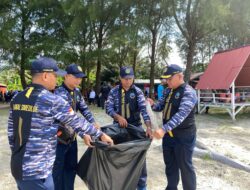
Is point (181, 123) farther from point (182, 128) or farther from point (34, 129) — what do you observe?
point (34, 129)

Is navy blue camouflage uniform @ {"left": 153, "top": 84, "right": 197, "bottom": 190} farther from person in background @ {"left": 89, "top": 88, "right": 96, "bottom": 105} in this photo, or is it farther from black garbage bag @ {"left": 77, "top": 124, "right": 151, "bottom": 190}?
person in background @ {"left": 89, "top": 88, "right": 96, "bottom": 105}

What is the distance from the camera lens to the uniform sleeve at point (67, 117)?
8.60 ft

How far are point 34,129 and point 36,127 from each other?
0.07 feet

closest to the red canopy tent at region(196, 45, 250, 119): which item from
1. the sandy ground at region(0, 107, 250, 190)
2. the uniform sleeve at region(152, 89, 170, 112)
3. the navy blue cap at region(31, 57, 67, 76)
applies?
the sandy ground at region(0, 107, 250, 190)

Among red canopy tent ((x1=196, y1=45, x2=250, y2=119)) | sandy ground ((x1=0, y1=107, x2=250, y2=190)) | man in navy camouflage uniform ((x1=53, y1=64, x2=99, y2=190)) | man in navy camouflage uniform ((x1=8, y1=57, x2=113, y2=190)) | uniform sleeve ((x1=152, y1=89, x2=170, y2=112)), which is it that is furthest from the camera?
red canopy tent ((x1=196, y1=45, x2=250, y2=119))

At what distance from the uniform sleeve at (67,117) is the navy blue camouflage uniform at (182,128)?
1.15 metres

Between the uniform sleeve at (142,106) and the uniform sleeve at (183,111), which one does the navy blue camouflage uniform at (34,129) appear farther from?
the uniform sleeve at (142,106)

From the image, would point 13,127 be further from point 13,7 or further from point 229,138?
point 13,7

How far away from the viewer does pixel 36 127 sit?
2.56m

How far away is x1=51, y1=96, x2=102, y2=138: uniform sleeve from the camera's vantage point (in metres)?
2.62

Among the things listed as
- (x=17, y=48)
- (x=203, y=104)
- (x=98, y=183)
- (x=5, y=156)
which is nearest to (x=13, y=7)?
(x=17, y=48)

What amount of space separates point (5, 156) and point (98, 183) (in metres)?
4.16

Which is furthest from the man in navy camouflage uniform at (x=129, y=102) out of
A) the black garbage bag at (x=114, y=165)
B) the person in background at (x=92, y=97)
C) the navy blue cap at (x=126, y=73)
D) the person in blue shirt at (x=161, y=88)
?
the person in background at (x=92, y=97)

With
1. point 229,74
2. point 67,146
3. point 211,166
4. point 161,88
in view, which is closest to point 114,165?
point 67,146
